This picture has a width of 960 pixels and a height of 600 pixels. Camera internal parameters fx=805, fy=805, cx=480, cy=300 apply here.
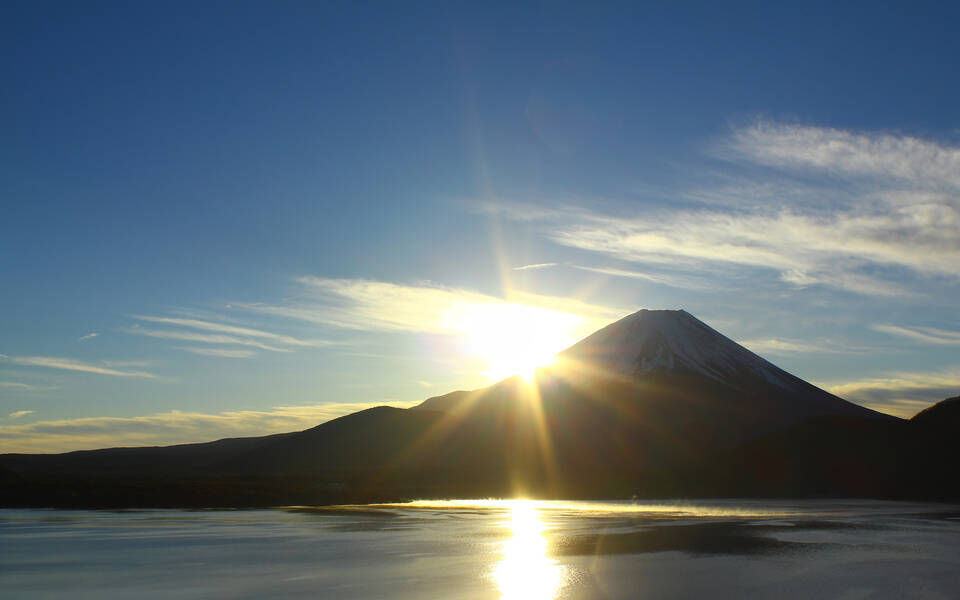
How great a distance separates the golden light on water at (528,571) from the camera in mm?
25995

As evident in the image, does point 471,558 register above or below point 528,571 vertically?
above

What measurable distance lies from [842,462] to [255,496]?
103100 millimetres

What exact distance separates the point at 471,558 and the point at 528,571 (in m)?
4.58

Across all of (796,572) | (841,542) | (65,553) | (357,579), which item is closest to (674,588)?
(796,572)

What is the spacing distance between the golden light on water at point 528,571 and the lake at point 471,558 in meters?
0.08

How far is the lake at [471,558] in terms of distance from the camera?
86.8 ft

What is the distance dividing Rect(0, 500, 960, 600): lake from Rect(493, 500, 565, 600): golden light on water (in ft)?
0.26

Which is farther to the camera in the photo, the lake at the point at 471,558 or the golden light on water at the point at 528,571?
the lake at the point at 471,558

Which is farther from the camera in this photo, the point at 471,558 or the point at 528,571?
the point at 471,558

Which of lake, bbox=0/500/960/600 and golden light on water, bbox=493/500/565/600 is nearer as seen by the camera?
golden light on water, bbox=493/500/565/600

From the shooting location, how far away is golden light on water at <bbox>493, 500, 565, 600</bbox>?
25995 mm

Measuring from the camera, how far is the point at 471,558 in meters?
34.6

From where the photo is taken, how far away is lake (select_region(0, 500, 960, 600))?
26453mm

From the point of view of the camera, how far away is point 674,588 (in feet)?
87.0
